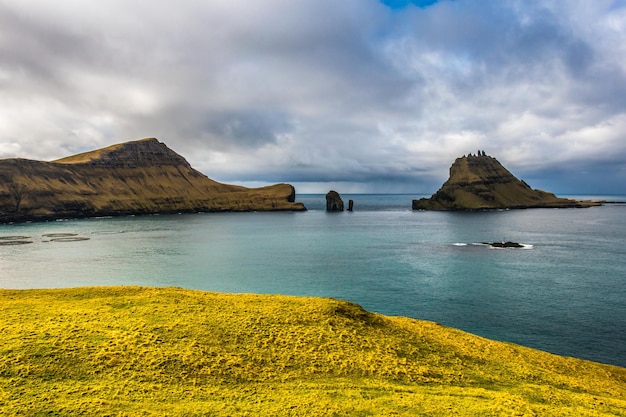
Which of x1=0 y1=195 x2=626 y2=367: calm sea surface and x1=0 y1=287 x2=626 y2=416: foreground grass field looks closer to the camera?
x1=0 y1=287 x2=626 y2=416: foreground grass field

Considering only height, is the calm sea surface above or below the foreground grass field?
below

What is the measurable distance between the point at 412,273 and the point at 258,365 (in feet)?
188

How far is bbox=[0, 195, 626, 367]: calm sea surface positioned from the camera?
155 ft

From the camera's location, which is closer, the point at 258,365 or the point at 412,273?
the point at 258,365

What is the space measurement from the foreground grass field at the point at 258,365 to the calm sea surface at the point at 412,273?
14.3m

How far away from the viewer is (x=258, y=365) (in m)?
23.6

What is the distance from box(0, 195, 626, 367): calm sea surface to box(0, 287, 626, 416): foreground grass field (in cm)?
1426

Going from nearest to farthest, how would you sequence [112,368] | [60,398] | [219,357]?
[60,398] < [112,368] < [219,357]

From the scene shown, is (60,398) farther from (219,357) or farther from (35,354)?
(219,357)

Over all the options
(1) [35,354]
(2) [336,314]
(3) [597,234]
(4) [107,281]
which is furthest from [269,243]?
(3) [597,234]

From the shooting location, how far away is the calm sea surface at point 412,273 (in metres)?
47.2

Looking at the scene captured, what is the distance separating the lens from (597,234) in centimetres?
14238

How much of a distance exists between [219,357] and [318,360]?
20.5ft

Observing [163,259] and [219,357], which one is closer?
[219,357]
